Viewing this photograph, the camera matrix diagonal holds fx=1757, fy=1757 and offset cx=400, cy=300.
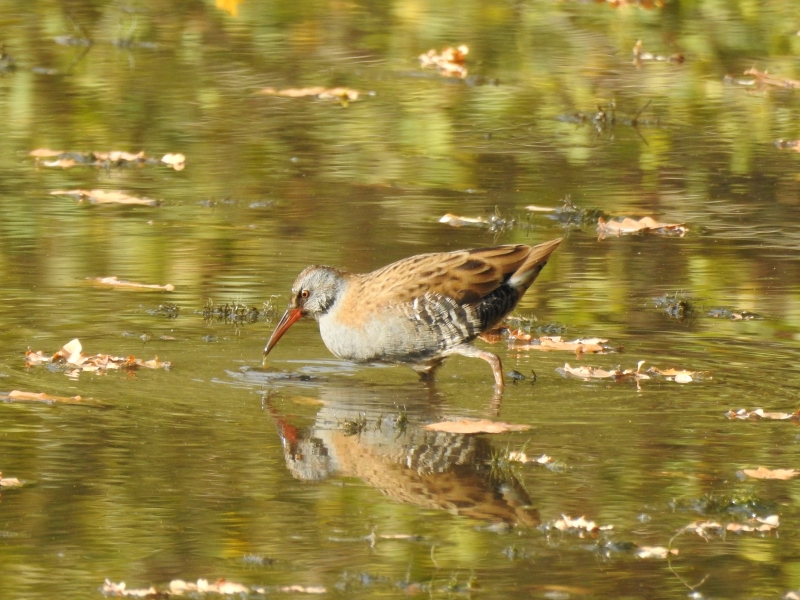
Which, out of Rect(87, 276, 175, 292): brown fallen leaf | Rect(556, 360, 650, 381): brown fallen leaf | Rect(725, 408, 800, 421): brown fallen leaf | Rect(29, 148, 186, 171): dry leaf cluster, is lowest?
Rect(87, 276, 175, 292): brown fallen leaf

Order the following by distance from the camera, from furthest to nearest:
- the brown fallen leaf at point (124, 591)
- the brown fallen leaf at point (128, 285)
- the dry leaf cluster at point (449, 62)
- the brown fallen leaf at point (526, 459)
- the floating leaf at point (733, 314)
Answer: the dry leaf cluster at point (449, 62) < the brown fallen leaf at point (128, 285) < the floating leaf at point (733, 314) < the brown fallen leaf at point (526, 459) < the brown fallen leaf at point (124, 591)

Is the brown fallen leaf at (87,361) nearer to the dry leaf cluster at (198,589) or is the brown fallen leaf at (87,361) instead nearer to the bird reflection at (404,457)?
the bird reflection at (404,457)

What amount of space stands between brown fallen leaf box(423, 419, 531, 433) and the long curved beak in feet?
5.15

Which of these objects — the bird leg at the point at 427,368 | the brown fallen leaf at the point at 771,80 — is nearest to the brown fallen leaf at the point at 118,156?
the bird leg at the point at 427,368

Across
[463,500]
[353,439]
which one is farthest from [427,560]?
Answer: [353,439]

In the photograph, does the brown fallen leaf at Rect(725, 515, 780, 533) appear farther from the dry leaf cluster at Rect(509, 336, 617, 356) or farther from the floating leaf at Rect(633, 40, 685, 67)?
the floating leaf at Rect(633, 40, 685, 67)

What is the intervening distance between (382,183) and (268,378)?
5087mm

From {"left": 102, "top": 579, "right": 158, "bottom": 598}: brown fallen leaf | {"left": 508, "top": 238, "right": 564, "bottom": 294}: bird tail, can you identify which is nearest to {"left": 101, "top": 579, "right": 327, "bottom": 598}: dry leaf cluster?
{"left": 102, "top": 579, "right": 158, "bottom": 598}: brown fallen leaf

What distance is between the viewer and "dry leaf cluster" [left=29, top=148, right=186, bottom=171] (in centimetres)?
1499

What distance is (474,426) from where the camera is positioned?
28.3ft

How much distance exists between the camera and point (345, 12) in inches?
879

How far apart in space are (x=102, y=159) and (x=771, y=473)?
8581 mm

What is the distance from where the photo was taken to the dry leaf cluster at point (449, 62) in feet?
62.8

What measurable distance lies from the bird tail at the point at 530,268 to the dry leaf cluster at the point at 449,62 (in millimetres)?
8759
